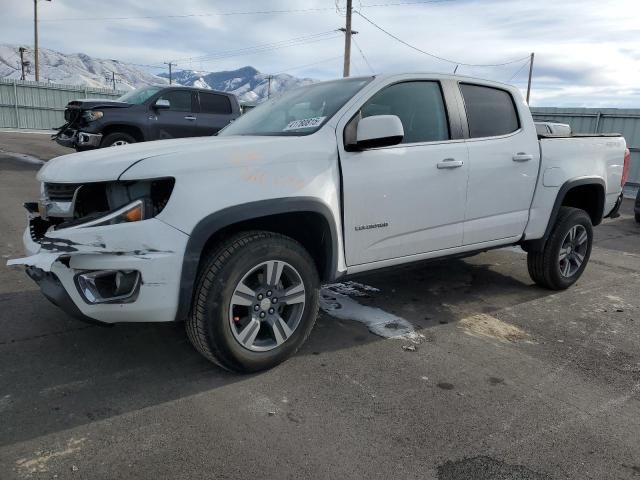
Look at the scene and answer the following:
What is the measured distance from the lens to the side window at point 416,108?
12.2 ft

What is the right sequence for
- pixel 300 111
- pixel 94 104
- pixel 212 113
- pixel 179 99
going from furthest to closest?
1. pixel 212 113
2. pixel 179 99
3. pixel 94 104
4. pixel 300 111

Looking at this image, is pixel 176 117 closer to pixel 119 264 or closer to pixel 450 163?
pixel 450 163

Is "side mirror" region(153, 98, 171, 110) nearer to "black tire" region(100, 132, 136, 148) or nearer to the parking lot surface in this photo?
"black tire" region(100, 132, 136, 148)

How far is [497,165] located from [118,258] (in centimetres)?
297

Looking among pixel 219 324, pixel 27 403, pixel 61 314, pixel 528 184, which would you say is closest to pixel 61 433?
pixel 27 403

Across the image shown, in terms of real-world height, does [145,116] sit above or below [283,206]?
above

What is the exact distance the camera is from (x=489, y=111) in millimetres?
4363

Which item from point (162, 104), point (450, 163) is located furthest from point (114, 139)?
point (450, 163)

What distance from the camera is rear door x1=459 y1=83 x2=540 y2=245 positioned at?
13.5 feet

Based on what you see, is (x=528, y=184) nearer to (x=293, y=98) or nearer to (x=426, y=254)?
(x=426, y=254)

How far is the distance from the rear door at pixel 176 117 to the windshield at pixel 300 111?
7.06 metres

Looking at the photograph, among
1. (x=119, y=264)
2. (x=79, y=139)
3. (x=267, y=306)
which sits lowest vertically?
(x=267, y=306)

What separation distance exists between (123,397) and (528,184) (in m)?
3.54

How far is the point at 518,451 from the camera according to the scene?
2520mm
